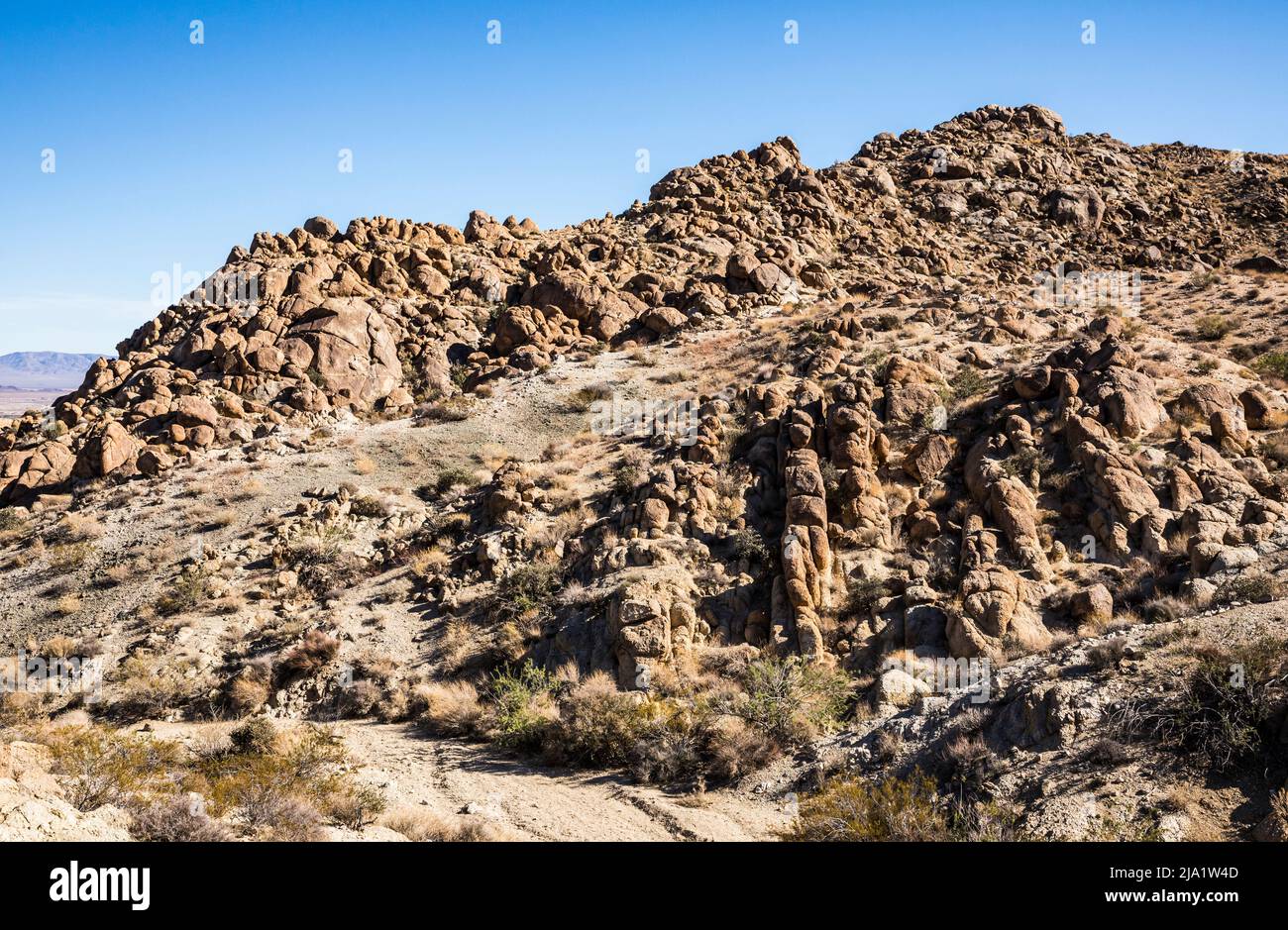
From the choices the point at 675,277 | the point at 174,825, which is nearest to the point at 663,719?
the point at 174,825

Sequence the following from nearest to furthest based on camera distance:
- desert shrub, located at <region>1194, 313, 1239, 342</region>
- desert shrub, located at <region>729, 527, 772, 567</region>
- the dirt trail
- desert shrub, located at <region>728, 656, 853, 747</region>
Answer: the dirt trail
desert shrub, located at <region>728, 656, 853, 747</region>
desert shrub, located at <region>729, 527, 772, 567</region>
desert shrub, located at <region>1194, 313, 1239, 342</region>

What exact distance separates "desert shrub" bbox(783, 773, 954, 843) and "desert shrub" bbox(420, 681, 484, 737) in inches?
250

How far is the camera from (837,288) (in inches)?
1394

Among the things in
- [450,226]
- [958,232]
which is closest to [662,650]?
[450,226]

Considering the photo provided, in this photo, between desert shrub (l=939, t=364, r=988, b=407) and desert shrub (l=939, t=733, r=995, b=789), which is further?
desert shrub (l=939, t=364, r=988, b=407)

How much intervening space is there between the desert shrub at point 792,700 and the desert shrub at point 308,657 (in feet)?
27.1

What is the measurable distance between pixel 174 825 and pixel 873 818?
253 inches

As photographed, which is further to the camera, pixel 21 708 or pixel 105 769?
pixel 21 708

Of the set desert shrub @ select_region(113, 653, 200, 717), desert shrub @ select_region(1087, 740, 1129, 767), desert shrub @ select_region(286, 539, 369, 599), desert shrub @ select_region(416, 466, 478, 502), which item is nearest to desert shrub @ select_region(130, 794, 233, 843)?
desert shrub @ select_region(113, 653, 200, 717)

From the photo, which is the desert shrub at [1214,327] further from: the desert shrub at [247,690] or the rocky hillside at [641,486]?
the desert shrub at [247,690]

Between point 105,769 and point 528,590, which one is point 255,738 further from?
point 528,590

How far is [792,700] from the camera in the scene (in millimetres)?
11102

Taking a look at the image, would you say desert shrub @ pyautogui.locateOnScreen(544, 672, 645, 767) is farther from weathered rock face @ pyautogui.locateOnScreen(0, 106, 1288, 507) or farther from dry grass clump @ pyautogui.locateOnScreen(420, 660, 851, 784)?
weathered rock face @ pyautogui.locateOnScreen(0, 106, 1288, 507)

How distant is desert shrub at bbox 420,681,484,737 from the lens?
41.3 ft
